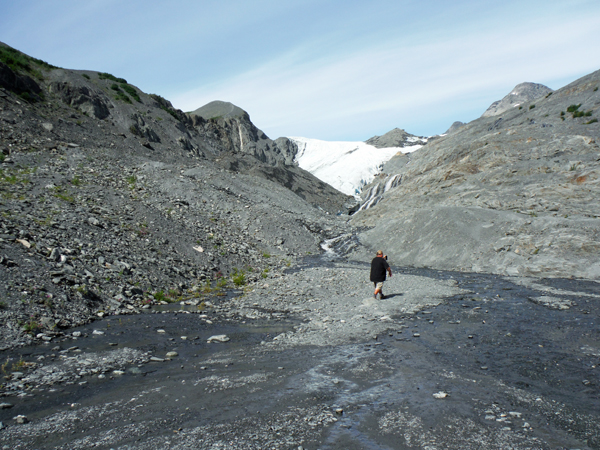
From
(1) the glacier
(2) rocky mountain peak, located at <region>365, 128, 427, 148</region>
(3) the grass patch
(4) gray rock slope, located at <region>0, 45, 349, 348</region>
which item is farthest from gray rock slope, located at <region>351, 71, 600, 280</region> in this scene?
(2) rocky mountain peak, located at <region>365, 128, 427, 148</region>

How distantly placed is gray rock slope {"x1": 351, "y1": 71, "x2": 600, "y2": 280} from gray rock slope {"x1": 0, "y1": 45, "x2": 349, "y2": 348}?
10.0 metres

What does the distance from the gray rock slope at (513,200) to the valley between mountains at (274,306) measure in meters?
0.19

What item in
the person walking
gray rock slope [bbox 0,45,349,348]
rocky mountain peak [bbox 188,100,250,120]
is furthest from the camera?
rocky mountain peak [bbox 188,100,250,120]

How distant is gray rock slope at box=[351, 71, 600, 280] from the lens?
23.2 meters

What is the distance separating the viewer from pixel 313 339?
36.8 feet

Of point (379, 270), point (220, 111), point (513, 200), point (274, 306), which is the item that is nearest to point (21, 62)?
point (274, 306)

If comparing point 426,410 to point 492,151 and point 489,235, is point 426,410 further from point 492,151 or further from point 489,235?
point 492,151

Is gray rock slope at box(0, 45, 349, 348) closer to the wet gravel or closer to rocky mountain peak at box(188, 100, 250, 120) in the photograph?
the wet gravel

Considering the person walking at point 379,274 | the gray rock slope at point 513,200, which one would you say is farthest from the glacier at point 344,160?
the person walking at point 379,274

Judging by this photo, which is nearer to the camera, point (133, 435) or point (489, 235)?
point (133, 435)

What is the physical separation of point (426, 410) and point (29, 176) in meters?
28.5

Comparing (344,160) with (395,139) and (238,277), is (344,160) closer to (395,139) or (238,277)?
(395,139)

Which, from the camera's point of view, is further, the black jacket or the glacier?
the glacier

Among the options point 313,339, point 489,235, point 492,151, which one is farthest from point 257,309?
point 492,151
